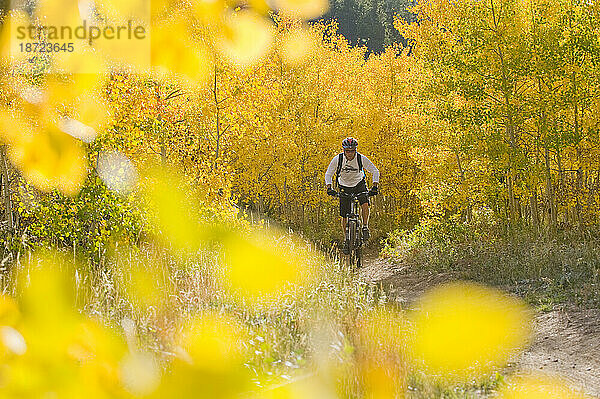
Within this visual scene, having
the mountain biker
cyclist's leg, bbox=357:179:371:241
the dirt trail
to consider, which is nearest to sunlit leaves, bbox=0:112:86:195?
the dirt trail

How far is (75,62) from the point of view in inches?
36.6

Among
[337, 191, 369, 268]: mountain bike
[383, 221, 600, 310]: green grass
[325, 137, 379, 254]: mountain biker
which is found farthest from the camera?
[337, 191, 369, 268]: mountain bike

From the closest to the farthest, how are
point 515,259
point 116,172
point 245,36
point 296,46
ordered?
point 245,36 → point 116,172 → point 515,259 → point 296,46

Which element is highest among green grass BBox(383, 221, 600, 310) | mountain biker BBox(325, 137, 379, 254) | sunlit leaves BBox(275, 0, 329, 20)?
sunlit leaves BBox(275, 0, 329, 20)

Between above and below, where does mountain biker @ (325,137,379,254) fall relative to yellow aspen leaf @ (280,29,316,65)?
below

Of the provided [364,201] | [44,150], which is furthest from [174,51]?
[364,201]

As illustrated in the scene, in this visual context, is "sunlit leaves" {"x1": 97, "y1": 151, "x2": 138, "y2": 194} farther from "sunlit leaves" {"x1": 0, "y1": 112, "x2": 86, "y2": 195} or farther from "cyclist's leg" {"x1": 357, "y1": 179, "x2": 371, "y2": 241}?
"sunlit leaves" {"x1": 0, "y1": 112, "x2": 86, "y2": 195}

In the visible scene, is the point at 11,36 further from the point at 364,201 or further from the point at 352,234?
the point at 352,234

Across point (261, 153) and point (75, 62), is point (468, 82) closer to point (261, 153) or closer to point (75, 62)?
point (261, 153)

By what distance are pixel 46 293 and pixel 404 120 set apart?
14.3 m

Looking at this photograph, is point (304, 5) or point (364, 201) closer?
point (304, 5)

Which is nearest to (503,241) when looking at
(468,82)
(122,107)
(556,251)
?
(556,251)

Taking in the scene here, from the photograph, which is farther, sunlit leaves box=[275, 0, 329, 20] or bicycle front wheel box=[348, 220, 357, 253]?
bicycle front wheel box=[348, 220, 357, 253]

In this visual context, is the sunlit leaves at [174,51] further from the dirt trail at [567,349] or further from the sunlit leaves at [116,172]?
the sunlit leaves at [116,172]
